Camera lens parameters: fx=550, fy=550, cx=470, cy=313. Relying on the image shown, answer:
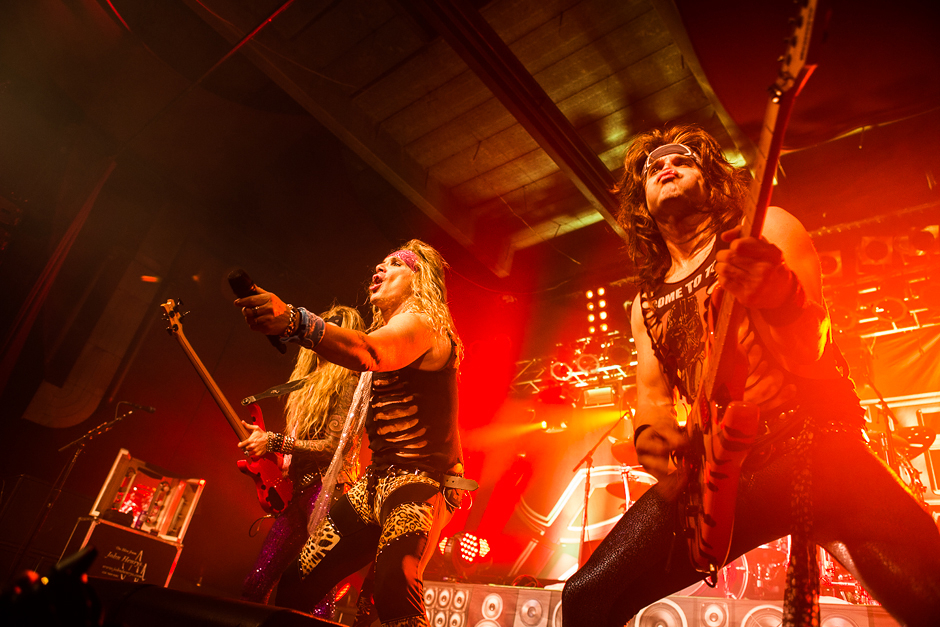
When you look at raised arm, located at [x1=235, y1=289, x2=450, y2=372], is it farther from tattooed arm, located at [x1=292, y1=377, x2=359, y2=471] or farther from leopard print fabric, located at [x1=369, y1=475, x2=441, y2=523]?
tattooed arm, located at [x1=292, y1=377, x2=359, y2=471]

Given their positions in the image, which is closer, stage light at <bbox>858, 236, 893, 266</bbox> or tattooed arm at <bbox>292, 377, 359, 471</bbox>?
tattooed arm at <bbox>292, 377, 359, 471</bbox>

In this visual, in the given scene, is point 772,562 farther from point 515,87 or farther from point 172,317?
point 172,317

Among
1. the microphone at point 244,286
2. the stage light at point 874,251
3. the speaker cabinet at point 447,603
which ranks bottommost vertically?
the speaker cabinet at point 447,603

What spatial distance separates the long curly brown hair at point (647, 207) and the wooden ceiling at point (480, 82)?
2.15m

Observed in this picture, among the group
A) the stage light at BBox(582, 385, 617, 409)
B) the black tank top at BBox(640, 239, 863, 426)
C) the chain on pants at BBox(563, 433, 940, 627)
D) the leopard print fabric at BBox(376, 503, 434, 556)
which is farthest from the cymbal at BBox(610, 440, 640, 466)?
the chain on pants at BBox(563, 433, 940, 627)

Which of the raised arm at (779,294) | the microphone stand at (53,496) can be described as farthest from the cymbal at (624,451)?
the raised arm at (779,294)

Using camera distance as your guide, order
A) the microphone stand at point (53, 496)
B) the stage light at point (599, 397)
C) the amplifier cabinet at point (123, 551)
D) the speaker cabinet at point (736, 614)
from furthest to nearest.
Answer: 1. the stage light at point (599, 397)
2. the amplifier cabinet at point (123, 551)
3. the microphone stand at point (53, 496)
4. the speaker cabinet at point (736, 614)

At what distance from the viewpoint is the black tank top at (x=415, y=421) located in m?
2.76

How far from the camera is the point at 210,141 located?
722 centimetres

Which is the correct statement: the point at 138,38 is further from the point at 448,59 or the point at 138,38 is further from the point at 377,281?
the point at 377,281

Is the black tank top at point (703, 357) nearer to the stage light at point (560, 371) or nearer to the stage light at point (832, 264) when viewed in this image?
the stage light at point (832, 264)

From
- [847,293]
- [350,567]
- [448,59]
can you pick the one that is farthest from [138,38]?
[847,293]

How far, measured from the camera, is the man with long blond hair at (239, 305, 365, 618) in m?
3.51

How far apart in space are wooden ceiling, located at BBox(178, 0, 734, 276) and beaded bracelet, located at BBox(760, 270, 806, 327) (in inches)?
139
